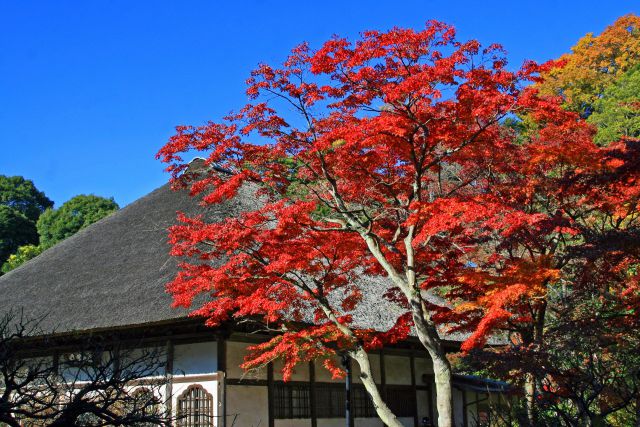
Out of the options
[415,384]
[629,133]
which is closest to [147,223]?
[415,384]

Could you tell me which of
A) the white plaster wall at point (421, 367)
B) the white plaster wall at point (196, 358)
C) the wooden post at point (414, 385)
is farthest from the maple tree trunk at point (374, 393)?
the white plaster wall at point (421, 367)

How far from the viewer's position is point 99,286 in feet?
46.3

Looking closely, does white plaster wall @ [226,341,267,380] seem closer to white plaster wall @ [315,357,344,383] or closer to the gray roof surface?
the gray roof surface

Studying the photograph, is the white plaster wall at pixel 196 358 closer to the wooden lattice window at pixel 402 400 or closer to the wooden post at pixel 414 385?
the wooden lattice window at pixel 402 400

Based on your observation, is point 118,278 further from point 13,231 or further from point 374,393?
point 13,231

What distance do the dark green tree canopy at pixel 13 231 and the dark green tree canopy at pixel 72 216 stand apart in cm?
168

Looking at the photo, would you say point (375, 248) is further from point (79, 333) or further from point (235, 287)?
point (79, 333)

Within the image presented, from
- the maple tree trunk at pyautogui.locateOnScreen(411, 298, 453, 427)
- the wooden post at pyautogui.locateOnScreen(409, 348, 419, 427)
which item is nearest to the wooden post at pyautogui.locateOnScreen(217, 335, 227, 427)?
the maple tree trunk at pyautogui.locateOnScreen(411, 298, 453, 427)

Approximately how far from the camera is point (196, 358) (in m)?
12.1

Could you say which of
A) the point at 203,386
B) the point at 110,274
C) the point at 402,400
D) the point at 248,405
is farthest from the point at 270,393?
the point at 110,274

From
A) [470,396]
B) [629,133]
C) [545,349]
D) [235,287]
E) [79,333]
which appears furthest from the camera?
[629,133]

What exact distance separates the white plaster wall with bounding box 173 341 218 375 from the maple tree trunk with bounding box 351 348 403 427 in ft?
8.82

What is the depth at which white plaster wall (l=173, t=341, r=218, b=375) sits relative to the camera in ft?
38.9

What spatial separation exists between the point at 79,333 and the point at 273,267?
4.69 meters
